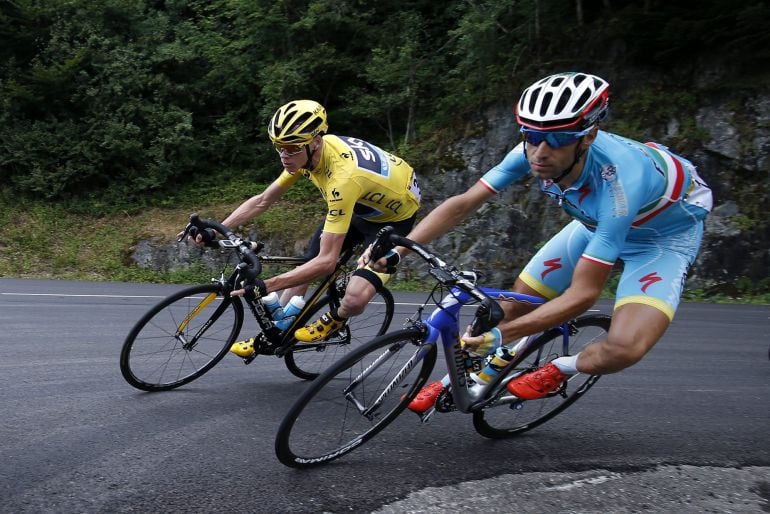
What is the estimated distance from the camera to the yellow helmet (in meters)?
4.60

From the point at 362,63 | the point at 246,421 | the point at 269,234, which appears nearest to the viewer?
the point at 246,421

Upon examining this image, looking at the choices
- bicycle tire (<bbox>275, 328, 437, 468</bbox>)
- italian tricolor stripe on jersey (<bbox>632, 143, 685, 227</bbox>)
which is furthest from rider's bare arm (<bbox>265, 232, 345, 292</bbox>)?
italian tricolor stripe on jersey (<bbox>632, 143, 685, 227</bbox>)

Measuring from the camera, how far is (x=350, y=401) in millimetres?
3689

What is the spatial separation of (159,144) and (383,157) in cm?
1240

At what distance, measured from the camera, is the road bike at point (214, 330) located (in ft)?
15.3

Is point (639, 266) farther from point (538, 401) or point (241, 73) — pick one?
point (241, 73)

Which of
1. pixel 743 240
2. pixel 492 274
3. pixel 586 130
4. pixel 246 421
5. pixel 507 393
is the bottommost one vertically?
pixel 492 274

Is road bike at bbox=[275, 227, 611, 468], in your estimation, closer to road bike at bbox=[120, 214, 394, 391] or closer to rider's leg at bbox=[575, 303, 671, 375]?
rider's leg at bbox=[575, 303, 671, 375]

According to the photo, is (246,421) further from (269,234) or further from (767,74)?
(767,74)

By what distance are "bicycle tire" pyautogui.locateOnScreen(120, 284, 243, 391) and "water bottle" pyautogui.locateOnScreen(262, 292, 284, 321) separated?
20 centimetres

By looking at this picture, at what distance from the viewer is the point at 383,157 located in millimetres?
5184

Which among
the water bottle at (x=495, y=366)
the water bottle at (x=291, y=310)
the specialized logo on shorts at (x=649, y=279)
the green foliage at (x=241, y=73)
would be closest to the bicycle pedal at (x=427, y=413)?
the water bottle at (x=495, y=366)

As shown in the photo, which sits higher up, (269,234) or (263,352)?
(263,352)

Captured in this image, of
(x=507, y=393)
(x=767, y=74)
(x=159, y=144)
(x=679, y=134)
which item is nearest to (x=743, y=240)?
(x=679, y=134)
